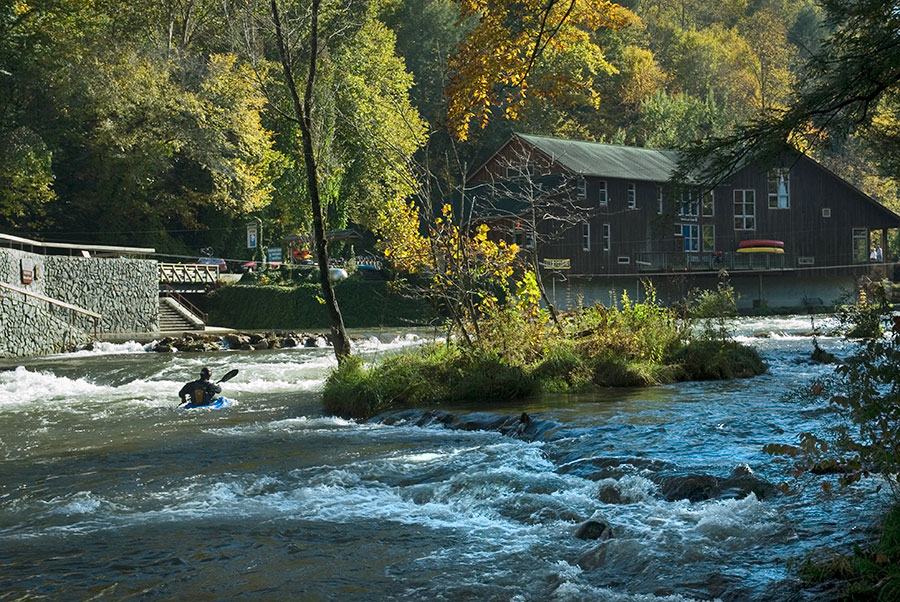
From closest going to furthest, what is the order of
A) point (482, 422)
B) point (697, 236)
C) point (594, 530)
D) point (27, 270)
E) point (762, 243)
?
1. point (594, 530)
2. point (482, 422)
3. point (27, 270)
4. point (762, 243)
5. point (697, 236)

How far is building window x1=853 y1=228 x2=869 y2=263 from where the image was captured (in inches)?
1922

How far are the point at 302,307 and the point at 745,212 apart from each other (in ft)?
81.0

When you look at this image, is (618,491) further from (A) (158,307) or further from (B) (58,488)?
(A) (158,307)

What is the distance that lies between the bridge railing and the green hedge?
135cm

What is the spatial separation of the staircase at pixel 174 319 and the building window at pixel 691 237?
25.8m

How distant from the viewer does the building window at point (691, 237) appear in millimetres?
47812

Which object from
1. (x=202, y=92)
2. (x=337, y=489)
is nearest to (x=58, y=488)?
(x=337, y=489)

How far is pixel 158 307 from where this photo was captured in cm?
3488

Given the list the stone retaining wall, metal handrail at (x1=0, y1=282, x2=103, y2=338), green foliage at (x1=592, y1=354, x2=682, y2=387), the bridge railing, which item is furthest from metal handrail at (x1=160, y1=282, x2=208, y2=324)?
green foliage at (x1=592, y1=354, x2=682, y2=387)

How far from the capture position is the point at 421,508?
26.2 feet

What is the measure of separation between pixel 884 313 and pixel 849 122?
4461mm

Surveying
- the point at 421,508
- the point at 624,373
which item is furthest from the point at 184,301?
the point at 421,508

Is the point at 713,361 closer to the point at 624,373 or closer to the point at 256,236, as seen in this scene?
the point at 624,373

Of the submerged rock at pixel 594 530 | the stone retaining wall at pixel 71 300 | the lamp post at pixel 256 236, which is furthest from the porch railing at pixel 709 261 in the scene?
the submerged rock at pixel 594 530
